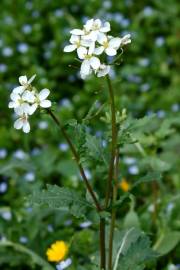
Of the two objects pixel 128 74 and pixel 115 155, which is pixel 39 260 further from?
pixel 128 74

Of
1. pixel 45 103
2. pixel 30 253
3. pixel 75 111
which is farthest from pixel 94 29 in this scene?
pixel 75 111

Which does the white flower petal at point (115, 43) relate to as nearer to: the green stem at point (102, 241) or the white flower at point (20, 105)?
the white flower at point (20, 105)

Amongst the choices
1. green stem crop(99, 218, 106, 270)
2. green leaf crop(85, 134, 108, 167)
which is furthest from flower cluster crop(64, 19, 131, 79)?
green stem crop(99, 218, 106, 270)

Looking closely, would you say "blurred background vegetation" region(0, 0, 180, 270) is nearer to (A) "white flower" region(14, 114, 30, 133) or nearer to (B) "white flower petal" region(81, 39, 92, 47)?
(A) "white flower" region(14, 114, 30, 133)

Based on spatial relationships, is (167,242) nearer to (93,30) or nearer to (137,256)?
(137,256)

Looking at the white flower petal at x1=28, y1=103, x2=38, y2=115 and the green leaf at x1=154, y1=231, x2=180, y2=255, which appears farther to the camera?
the green leaf at x1=154, y1=231, x2=180, y2=255
